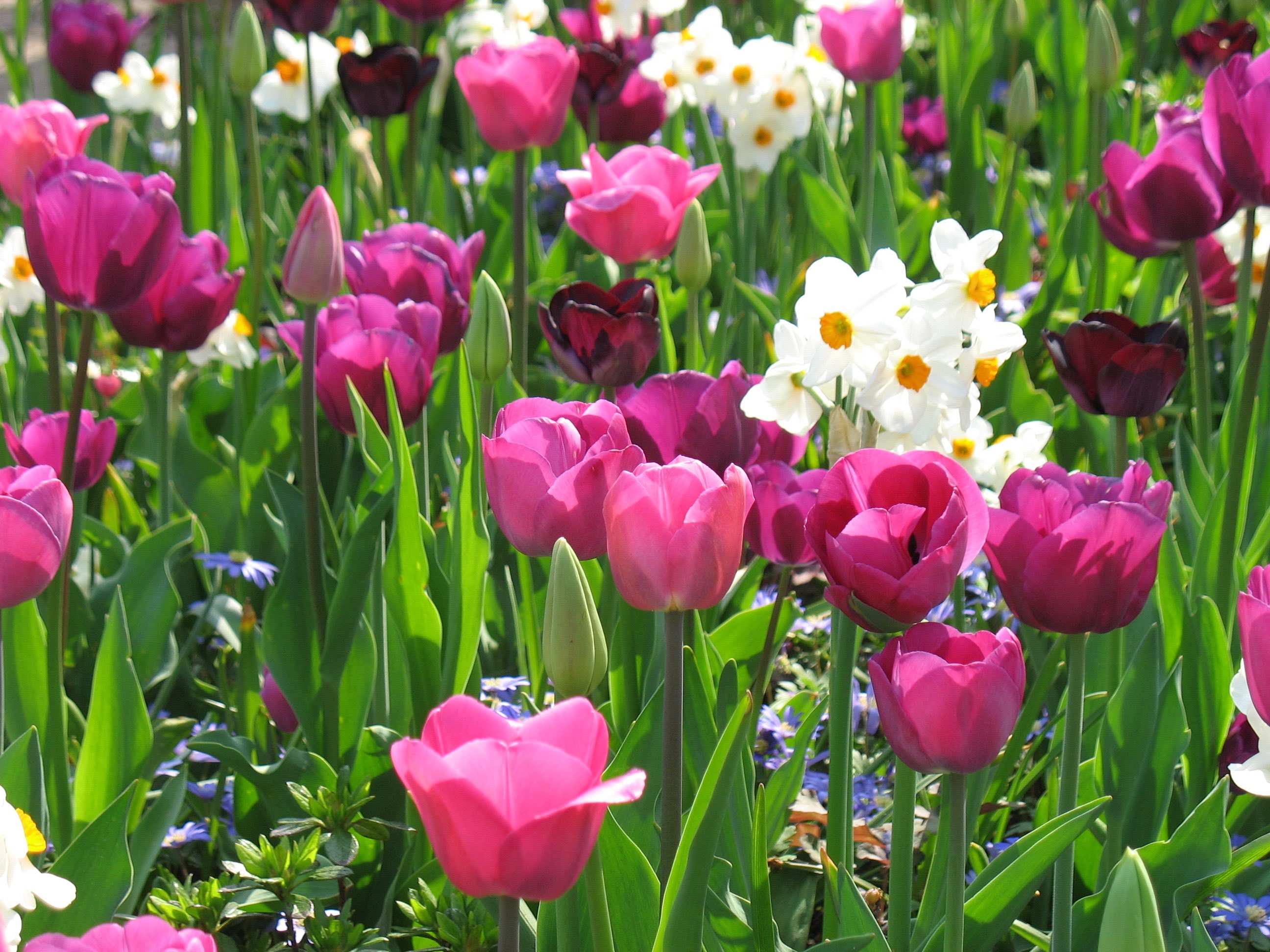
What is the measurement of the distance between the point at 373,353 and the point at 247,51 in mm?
1341

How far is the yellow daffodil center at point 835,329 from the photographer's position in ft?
3.60

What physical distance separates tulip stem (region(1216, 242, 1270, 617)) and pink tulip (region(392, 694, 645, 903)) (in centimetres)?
98

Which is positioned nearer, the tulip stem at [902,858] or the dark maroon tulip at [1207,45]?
the tulip stem at [902,858]

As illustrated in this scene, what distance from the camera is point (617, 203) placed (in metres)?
1.66

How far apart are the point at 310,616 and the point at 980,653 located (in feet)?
2.91

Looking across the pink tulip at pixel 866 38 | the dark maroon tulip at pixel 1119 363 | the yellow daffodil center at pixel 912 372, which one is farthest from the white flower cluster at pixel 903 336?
the pink tulip at pixel 866 38

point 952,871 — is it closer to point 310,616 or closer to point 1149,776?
point 1149,776

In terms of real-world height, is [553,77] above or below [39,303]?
above

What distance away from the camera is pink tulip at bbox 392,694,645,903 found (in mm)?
618

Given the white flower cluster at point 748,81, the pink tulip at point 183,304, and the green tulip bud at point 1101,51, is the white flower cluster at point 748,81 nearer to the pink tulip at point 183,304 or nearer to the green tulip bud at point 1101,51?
the green tulip bud at point 1101,51

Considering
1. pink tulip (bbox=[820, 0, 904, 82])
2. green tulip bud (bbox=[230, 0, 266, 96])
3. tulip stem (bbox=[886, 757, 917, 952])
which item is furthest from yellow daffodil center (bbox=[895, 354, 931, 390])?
green tulip bud (bbox=[230, 0, 266, 96])

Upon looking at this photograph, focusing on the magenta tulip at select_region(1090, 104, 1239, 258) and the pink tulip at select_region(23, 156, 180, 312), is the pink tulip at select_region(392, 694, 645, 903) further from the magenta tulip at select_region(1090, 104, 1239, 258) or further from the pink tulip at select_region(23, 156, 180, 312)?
the magenta tulip at select_region(1090, 104, 1239, 258)

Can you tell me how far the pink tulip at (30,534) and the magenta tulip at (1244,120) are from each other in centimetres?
121

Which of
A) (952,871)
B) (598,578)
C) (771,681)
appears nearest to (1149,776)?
(952,871)
